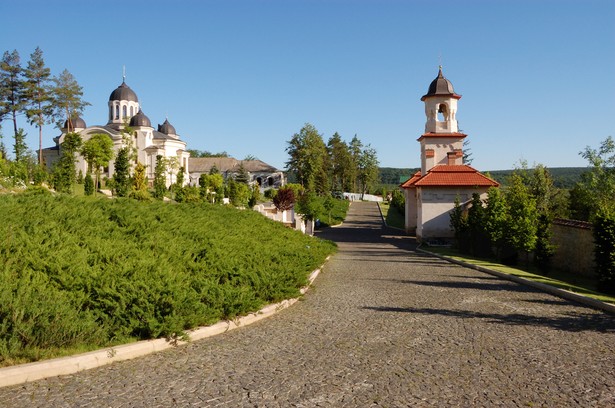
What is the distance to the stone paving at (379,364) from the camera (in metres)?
5.08

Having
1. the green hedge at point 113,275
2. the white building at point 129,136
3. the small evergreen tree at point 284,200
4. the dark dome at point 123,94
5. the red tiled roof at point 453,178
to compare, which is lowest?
the green hedge at point 113,275

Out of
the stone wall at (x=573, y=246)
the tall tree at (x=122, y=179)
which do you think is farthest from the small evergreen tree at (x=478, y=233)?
the tall tree at (x=122, y=179)

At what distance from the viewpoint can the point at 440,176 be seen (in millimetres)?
30484

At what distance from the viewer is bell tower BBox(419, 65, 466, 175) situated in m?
33.8

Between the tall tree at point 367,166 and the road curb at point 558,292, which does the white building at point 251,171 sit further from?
the road curb at point 558,292

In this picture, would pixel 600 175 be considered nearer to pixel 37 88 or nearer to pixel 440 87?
pixel 440 87

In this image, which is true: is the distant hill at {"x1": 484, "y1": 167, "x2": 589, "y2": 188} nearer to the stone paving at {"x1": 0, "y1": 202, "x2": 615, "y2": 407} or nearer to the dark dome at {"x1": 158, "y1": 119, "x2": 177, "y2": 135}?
the stone paving at {"x1": 0, "y1": 202, "x2": 615, "y2": 407}

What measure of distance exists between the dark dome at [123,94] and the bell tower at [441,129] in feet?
→ 137

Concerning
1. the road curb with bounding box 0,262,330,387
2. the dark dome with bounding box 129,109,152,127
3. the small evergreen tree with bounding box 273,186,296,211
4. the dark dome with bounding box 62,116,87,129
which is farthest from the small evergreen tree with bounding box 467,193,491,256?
the dark dome with bounding box 62,116,87,129

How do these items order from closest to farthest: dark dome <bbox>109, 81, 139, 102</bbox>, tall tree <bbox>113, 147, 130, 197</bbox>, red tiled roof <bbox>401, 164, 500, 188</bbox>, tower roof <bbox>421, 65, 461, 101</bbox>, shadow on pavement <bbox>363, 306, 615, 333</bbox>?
1. shadow on pavement <bbox>363, 306, 615, 333</bbox>
2. red tiled roof <bbox>401, 164, 500, 188</bbox>
3. tower roof <bbox>421, 65, 461, 101</bbox>
4. tall tree <bbox>113, 147, 130, 197</bbox>
5. dark dome <bbox>109, 81, 139, 102</bbox>

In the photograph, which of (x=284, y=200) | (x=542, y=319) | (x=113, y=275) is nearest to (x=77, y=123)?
(x=284, y=200)

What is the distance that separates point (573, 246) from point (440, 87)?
59.2 feet

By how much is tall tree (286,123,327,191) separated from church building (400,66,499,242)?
141 feet

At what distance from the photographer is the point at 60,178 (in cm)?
3522
